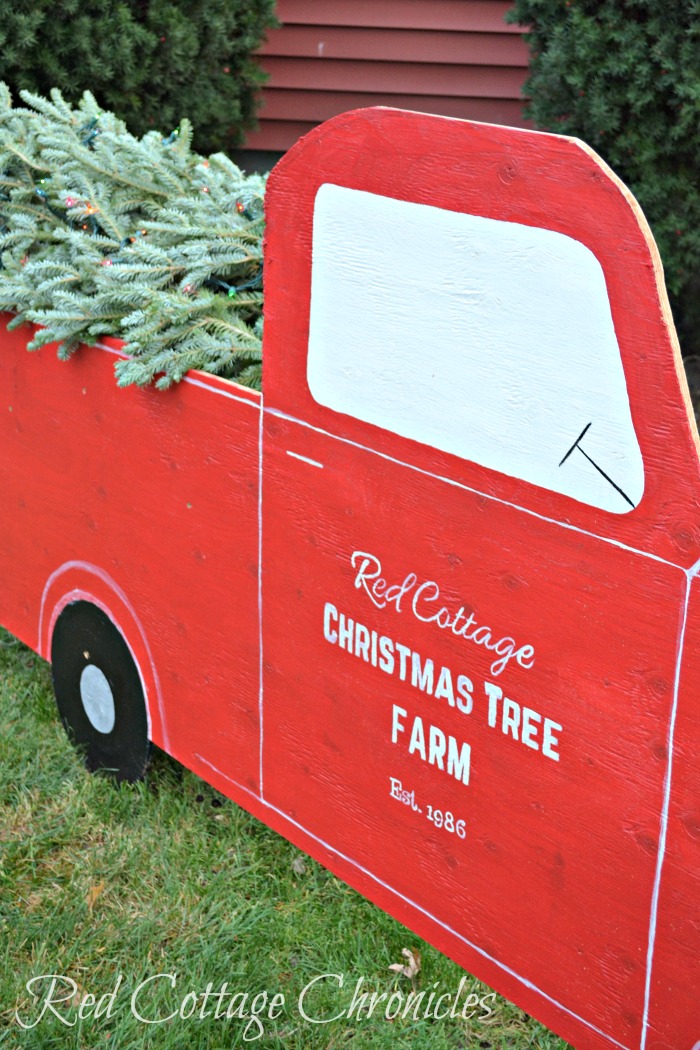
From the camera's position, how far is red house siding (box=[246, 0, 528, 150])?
598 centimetres

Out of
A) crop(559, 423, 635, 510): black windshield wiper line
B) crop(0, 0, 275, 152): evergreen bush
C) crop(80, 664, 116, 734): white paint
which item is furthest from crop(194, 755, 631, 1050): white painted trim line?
crop(0, 0, 275, 152): evergreen bush

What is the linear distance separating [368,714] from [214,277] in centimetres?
110

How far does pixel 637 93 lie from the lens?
4535 millimetres

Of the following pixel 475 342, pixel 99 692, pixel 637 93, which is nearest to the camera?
pixel 475 342

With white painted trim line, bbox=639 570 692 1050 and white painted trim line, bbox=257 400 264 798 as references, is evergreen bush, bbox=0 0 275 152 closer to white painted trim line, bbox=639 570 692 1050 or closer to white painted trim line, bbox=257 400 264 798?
white painted trim line, bbox=257 400 264 798

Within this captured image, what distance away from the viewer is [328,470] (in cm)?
206

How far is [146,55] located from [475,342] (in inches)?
157

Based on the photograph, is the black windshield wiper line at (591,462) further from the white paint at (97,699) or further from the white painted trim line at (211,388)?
the white paint at (97,699)

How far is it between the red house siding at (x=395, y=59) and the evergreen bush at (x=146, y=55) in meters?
0.52

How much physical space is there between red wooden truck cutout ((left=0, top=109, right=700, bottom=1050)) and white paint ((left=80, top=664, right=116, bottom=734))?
46cm

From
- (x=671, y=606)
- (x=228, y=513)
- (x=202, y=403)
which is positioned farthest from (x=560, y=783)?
(x=202, y=403)

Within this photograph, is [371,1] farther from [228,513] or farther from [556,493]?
[556,493]

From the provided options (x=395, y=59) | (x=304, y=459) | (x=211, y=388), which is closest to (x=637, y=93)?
(x=395, y=59)

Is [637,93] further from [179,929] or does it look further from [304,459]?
[179,929]
